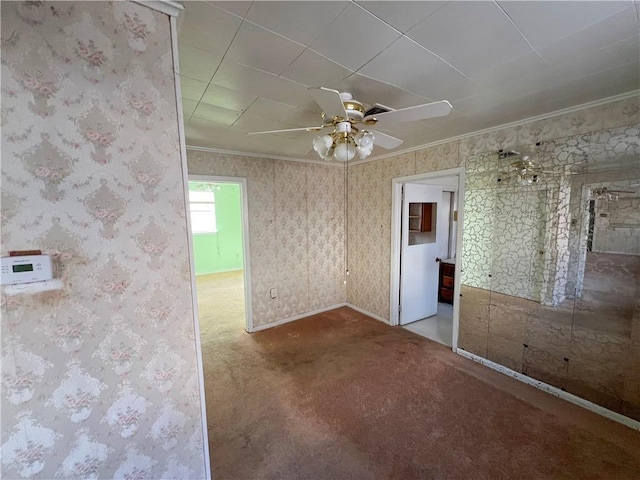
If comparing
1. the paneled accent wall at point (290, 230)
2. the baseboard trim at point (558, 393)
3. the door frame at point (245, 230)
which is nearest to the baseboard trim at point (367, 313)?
the paneled accent wall at point (290, 230)

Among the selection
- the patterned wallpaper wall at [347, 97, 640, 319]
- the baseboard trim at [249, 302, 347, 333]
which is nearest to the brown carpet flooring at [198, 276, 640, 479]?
the baseboard trim at [249, 302, 347, 333]

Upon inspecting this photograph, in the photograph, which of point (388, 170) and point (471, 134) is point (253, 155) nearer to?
point (388, 170)

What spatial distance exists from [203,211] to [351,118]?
21.0 ft

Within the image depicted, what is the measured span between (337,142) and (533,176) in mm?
1914

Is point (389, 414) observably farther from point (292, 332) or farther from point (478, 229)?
point (478, 229)

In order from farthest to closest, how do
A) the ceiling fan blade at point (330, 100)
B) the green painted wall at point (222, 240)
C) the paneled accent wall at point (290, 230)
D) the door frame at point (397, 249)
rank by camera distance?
the green painted wall at point (222, 240) < the paneled accent wall at point (290, 230) < the door frame at point (397, 249) < the ceiling fan blade at point (330, 100)

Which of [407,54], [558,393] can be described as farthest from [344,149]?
[558,393]

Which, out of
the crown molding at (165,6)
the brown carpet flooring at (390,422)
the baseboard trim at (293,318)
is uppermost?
the crown molding at (165,6)

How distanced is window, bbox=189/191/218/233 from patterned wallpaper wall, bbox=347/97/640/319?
180 inches

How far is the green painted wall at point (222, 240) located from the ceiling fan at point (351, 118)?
571 cm

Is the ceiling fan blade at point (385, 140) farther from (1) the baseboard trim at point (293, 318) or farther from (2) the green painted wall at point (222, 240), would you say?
(2) the green painted wall at point (222, 240)

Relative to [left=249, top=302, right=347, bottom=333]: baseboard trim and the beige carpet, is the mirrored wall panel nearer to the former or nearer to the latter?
[left=249, top=302, right=347, bottom=333]: baseboard trim

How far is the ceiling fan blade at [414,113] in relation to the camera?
4.41ft

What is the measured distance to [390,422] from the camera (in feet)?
6.57
